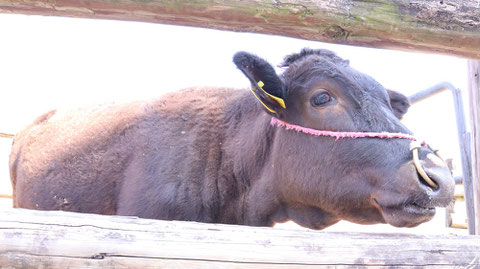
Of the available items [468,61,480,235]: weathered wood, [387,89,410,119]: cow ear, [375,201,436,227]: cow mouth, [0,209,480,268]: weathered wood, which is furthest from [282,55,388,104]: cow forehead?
[468,61,480,235]: weathered wood

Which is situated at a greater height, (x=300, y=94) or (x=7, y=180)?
(x=300, y=94)

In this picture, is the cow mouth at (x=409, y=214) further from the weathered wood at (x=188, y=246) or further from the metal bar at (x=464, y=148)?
the metal bar at (x=464, y=148)

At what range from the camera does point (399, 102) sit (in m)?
4.38

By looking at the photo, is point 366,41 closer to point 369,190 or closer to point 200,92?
point 369,190

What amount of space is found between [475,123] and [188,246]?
12.0ft

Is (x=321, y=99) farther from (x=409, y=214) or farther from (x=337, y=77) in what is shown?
(x=409, y=214)

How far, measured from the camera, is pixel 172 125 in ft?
14.0

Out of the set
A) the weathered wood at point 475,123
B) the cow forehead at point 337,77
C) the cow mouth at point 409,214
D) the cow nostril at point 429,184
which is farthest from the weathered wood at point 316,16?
the weathered wood at point 475,123

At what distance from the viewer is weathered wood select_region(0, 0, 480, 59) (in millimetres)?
2805

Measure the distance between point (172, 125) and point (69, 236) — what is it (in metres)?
2.24

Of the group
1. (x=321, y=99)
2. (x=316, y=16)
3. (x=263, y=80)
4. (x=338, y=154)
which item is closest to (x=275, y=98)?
(x=263, y=80)

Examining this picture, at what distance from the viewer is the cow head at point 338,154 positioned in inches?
116

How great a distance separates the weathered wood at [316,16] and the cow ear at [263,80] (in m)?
0.53

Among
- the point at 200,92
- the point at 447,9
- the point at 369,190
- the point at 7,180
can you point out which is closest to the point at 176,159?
the point at 200,92
